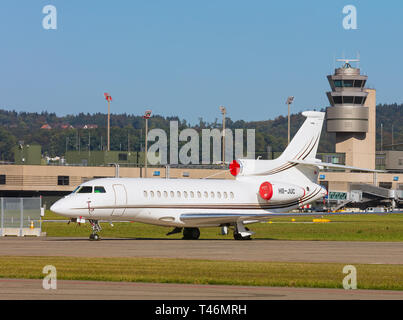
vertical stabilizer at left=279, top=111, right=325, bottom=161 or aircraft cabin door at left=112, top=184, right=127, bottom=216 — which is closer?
aircraft cabin door at left=112, top=184, right=127, bottom=216

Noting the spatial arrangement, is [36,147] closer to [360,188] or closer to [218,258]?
[360,188]

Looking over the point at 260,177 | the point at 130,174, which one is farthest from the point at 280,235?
the point at 130,174

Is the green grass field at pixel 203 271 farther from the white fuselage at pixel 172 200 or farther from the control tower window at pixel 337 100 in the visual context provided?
the control tower window at pixel 337 100

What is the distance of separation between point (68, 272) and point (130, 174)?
387ft

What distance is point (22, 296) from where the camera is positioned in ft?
60.1

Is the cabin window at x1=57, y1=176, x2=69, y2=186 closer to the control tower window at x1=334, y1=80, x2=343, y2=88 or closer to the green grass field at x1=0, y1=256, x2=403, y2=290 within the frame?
the control tower window at x1=334, y1=80, x2=343, y2=88

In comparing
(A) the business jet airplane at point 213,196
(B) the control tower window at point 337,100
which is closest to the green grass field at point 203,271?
(A) the business jet airplane at point 213,196

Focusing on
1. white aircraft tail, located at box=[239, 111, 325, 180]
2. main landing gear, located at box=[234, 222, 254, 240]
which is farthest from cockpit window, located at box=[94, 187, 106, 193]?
white aircraft tail, located at box=[239, 111, 325, 180]

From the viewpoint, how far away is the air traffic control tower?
482 ft

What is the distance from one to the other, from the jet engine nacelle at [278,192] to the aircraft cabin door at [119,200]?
1002 cm

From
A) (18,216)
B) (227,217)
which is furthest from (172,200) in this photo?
(18,216)

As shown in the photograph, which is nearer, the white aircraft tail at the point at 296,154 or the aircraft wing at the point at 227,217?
the aircraft wing at the point at 227,217

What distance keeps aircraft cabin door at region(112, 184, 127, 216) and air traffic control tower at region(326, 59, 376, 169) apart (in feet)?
355

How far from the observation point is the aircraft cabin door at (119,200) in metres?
A: 42.8
